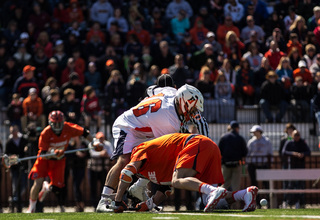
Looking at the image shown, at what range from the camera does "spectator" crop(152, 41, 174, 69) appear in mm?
19734

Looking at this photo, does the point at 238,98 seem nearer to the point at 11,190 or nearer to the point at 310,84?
the point at 310,84

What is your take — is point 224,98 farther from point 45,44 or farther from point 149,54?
point 45,44

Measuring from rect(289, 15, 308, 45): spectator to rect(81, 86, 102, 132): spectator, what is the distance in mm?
6041

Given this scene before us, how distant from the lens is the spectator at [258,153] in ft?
55.0

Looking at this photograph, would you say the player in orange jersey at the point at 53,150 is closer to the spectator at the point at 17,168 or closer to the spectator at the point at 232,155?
the spectator at the point at 17,168

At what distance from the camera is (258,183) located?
55.8 ft

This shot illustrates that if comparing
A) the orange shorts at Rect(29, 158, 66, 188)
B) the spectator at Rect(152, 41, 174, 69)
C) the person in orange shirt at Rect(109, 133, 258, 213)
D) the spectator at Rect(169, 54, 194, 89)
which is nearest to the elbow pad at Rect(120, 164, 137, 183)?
the person in orange shirt at Rect(109, 133, 258, 213)

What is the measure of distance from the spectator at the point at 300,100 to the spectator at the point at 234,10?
3.96m

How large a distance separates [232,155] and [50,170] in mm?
4001

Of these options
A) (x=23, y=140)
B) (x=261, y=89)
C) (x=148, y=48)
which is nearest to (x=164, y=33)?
(x=148, y=48)

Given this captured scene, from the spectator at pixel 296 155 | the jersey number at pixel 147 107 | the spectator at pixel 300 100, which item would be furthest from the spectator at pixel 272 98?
the jersey number at pixel 147 107

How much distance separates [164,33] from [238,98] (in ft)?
11.9

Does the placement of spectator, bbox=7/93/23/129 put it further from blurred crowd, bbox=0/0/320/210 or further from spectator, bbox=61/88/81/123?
spectator, bbox=61/88/81/123

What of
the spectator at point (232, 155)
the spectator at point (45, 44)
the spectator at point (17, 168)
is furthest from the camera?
the spectator at point (45, 44)
